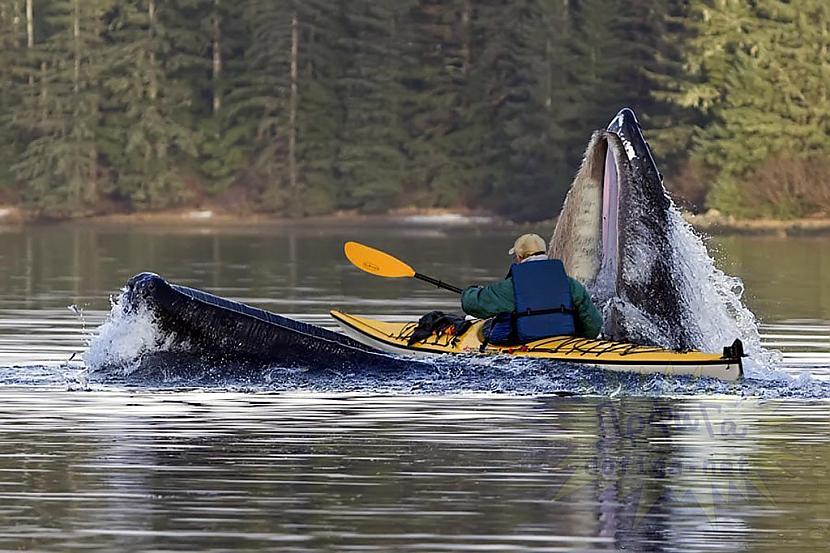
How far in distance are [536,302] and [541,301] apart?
0.04m

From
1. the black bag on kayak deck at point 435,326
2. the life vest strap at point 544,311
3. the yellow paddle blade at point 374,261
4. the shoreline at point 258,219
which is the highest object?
the yellow paddle blade at point 374,261

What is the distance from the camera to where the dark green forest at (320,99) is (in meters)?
75.6

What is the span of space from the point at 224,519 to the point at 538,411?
16.4 feet

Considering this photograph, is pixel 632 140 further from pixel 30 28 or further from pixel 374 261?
pixel 30 28

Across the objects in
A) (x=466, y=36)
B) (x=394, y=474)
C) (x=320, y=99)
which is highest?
(x=466, y=36)

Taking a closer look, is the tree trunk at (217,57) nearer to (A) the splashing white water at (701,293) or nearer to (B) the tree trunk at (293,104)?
(B) the tree trunk at (293,104)

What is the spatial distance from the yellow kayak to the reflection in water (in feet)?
2.52

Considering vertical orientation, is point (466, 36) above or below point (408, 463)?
above

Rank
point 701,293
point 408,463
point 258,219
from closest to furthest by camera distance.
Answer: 1. point 408,463
2. point 701,293
3. point 258,219

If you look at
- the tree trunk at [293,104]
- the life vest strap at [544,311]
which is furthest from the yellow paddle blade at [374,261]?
the tree trunk at [293,104]

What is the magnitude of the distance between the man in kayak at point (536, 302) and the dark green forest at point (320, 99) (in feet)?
179

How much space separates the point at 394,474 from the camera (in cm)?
1245

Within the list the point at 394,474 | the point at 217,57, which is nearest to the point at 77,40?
the point at 217,57

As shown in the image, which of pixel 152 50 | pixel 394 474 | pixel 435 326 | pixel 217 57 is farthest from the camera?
pixel 217 57
